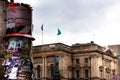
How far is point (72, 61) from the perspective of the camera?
328ft

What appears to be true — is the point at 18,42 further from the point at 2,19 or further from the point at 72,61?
the point at 72,61

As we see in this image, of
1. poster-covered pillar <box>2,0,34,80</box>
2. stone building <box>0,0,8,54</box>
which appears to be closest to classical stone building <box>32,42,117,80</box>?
stone building <box>0,0,8,54</box>

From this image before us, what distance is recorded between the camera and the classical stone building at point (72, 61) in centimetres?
9539

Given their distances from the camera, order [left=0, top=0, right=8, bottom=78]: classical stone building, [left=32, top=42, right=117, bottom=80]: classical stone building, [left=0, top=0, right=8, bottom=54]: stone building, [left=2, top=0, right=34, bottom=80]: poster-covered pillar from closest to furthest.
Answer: [left=2, top=0, right=34, bottom=80]: poster-covered pillar → [left=0, top=0, right=8, bottom=78]: classical stone building → [left=0, top=0, right=8, bottom=54]: stone building → [left=32, top=42, right=117, bottom=80]: classical stone building

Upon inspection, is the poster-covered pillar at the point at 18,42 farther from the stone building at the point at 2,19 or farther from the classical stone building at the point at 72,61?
the classical stone building at the point at 72,61

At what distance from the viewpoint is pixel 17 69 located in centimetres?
5525

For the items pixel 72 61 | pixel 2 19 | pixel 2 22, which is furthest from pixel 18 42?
pixel 72 61

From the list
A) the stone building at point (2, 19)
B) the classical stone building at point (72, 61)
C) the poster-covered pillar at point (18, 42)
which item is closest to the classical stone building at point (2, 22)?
the stone building at point (2, 19)

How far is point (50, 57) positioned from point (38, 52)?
3489mm

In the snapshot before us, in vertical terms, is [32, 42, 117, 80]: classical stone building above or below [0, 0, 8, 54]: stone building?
below

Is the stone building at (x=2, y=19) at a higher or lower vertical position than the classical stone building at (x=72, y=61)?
higher

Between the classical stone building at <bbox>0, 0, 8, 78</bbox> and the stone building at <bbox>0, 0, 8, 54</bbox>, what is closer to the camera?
the classical stone building at <bbox>0, 0, 8, 78</bbox>

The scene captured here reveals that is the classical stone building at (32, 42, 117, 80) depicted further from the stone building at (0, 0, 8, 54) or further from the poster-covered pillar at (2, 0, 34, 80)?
the poster-covered pillar at (2, 0, 34, 80)

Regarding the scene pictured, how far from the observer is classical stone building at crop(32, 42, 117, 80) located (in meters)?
95.4
